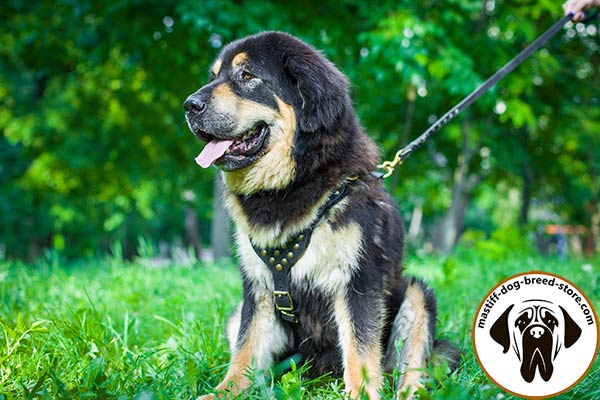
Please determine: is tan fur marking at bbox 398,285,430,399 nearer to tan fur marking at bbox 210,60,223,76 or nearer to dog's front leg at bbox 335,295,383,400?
dog's front leg at bbox 335,295,383,400

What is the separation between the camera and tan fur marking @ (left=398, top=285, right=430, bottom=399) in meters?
2.75

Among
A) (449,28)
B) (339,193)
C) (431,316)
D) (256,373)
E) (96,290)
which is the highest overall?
(449,28)

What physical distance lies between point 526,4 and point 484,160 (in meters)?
4.81

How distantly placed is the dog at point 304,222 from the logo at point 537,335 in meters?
0.65

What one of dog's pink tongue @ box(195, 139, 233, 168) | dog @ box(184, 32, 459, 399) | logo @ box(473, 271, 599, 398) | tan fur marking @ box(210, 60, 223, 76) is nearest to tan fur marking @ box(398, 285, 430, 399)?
dog @ box(184, 32, 459, 399)

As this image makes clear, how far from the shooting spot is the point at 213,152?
2998 millimetres

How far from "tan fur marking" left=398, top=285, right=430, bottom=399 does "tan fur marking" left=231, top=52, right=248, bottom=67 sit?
5.43 feet

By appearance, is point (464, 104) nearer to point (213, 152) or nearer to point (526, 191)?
point (213, 152)

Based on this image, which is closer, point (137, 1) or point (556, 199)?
point (137, 1)

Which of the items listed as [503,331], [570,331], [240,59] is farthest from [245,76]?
[570,331]

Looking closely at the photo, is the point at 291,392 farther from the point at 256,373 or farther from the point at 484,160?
the point at 484,160

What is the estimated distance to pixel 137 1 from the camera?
298 inches

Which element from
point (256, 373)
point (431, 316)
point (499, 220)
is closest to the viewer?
point (256, 373)

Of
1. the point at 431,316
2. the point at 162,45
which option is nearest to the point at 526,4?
the point at 162,45
